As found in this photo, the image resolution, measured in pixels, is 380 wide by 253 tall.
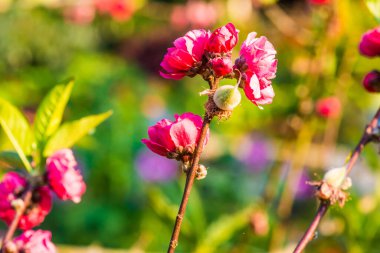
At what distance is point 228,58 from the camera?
549mm

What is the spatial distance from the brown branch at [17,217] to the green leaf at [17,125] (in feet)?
0.23

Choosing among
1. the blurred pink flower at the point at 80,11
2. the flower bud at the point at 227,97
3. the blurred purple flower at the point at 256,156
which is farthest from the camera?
the blurred pink flower at the point at 80,11

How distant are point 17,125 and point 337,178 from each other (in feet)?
1.21

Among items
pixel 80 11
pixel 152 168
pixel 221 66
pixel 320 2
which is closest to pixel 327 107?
pixel 320 2

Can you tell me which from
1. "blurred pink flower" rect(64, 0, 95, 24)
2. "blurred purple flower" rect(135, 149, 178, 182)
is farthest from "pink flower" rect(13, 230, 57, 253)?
"blurred pink flower" rect(64, 0, 95, 24)

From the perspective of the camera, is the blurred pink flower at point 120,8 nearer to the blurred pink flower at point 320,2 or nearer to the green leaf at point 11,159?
the blurred pink flower at point 320,2

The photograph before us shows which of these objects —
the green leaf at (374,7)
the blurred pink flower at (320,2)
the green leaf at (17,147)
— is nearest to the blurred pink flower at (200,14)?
the blurred pink flower at (320,2)

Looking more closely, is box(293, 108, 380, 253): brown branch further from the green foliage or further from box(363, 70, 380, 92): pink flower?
the green foliage

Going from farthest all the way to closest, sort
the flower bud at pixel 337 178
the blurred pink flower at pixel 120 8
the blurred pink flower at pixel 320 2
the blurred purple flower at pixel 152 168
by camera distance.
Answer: the blurred pink flower at pixel 120 8 < the blurred purple flower at pixel 152 168 < the blurred pink flower at pixel 320 2 < the flower bud at pixel 337 178

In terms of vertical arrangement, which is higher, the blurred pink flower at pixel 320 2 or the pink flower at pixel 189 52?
the pink flower at pixel 189 52

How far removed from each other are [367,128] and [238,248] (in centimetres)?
70

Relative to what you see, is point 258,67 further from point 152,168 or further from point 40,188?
point 152,168

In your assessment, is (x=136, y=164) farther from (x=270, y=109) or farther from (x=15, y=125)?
(x=15, y=125)

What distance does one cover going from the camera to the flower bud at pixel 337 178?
0.62 m
